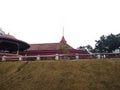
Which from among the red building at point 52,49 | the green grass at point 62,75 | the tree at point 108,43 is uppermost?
the tree at point 108,43

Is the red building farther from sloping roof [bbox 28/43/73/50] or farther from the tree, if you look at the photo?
the tree

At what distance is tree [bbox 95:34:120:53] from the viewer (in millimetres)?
73956

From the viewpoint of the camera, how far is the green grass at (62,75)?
24859 mm

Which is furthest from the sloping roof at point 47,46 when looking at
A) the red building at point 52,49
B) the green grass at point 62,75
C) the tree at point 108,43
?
the green grass at point 62,75

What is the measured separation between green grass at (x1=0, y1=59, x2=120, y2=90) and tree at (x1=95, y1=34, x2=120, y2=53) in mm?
44157

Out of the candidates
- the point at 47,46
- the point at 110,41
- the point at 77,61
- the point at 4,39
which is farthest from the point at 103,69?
the point at 110,41

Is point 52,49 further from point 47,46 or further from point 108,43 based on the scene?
point 108,43

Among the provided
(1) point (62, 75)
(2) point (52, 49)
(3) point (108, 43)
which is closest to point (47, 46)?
(2) point (52, 49)

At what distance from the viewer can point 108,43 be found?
74.8 m

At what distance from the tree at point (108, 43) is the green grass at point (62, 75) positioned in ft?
145

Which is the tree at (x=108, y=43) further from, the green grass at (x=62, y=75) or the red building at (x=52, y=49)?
the green grass at (x=62, y=75)

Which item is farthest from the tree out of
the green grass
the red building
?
the green grass

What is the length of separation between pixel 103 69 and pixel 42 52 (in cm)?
2622

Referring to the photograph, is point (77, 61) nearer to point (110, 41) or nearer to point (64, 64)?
point (64, 64)
